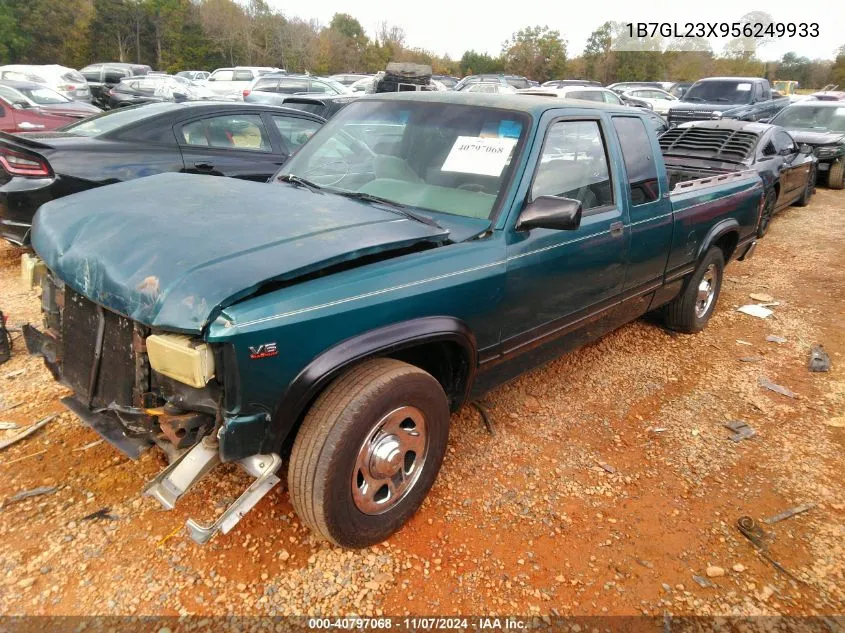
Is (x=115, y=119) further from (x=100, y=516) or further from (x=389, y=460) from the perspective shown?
(x=389, y=460)

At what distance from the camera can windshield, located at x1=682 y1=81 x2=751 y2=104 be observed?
15266 mm

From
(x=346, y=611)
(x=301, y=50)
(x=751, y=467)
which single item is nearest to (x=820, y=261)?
(x=751, y=467)

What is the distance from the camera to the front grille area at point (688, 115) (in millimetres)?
14139

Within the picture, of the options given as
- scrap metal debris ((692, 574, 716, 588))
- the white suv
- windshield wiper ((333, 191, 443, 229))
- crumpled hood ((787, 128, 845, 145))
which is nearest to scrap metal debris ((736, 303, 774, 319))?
scrap metal debris ((692, 574, 716, 588))

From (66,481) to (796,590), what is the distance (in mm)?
3350

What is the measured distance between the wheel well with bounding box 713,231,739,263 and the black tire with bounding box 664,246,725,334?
66 mm

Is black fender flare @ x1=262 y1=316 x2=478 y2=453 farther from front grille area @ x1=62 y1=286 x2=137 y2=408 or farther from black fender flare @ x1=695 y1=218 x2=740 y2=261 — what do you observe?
black fender flare @ x1=695 y1=218 x2=740 y2=261

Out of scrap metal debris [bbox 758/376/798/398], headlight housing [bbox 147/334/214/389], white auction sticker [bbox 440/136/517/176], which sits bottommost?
scrap metal debris [bbox 758/376/798/398]

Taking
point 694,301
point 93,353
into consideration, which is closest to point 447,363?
point 93,353

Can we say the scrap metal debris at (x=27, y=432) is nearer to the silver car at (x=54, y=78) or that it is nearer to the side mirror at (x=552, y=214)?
the side mirror at (x=552, y=214)

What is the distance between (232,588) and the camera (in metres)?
2.24

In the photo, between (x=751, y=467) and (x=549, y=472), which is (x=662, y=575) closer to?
(x=549, y=472)

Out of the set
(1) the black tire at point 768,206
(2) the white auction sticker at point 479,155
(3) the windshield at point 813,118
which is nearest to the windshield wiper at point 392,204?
(2) the white auction sticker at point 479,155

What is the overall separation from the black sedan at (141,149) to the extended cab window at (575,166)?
12.1 ft
